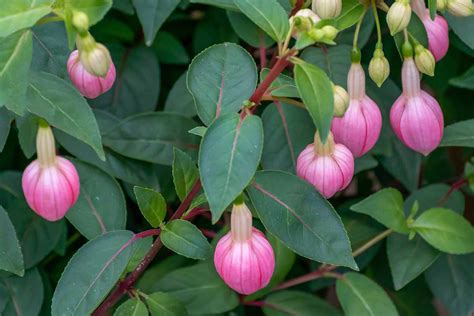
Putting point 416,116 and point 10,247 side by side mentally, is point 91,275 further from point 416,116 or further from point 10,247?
point 416,116

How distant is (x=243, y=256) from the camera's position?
3.02 feet

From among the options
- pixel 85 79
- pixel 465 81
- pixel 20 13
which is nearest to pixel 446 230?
pixel 465 81

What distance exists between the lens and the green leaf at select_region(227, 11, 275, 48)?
4.13 feet

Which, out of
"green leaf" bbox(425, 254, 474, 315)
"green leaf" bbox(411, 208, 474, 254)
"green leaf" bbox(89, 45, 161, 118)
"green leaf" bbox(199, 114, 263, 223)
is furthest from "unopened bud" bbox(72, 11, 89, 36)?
"green leaf" bbox(425, 254, 474, 315)

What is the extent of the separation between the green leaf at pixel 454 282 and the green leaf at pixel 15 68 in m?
0.70

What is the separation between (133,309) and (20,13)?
383mm

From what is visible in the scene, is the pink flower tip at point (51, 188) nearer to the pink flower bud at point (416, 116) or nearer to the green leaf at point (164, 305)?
the green leaf at point (164, 305)

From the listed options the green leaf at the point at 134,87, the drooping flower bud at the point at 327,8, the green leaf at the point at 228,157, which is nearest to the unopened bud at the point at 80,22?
the green leaf at the point at 228,157

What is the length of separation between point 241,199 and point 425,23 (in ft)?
1.07

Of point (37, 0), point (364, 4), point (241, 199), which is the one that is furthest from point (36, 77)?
point (364, 4)

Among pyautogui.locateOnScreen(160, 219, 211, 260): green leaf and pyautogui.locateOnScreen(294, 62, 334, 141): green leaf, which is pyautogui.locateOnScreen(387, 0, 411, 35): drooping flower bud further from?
pyautogui.locateOnScreen(160, 219, 211, 260): green leaf

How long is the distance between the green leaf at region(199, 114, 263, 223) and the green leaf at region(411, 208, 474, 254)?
42 cm

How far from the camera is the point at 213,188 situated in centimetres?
85

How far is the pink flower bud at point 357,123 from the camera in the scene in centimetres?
99
